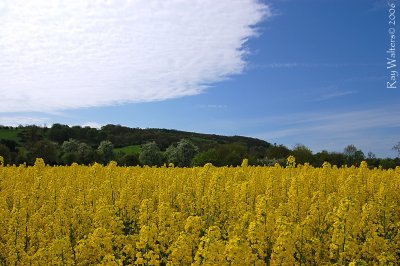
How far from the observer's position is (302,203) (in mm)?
12828

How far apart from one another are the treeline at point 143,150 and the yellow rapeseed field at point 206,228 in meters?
36.5

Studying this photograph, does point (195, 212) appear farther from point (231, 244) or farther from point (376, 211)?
point (231, 244)

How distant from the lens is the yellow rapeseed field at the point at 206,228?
7793 mm

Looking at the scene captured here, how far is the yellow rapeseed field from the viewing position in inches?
307

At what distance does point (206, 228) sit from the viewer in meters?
11.4

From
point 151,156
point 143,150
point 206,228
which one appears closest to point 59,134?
point 143,150

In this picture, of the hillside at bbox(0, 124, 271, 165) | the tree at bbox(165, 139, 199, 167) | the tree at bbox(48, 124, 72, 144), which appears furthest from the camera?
the tree at bbox(48, 124, 72, 144)

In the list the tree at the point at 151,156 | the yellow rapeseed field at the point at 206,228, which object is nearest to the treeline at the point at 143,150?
the tree at the point at 151,156

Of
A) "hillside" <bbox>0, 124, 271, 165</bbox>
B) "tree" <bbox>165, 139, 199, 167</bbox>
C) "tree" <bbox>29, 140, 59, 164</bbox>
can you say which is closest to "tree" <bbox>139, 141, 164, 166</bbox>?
"tree" <bbox>165, 139, 199, 167</bbox>

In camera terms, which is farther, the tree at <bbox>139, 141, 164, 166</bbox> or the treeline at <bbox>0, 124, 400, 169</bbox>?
the tree at <bbox>139, 141, 164, 166</bbox>

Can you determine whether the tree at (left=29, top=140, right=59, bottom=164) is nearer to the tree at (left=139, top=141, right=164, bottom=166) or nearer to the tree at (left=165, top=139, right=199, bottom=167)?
the tree at (left=139, top=141, right=164, bottom=166)

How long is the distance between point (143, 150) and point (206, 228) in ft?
204

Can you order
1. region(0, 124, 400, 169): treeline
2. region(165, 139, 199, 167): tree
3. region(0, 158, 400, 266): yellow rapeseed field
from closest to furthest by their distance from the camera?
1. region(0, 158, 400, 266): yellow rapeseed field
2. region(0, 124, 400, 169): treeline
3. region(165, 139, 199, 167): tree

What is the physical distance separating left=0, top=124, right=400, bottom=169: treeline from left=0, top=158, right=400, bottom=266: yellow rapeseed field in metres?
36.5
